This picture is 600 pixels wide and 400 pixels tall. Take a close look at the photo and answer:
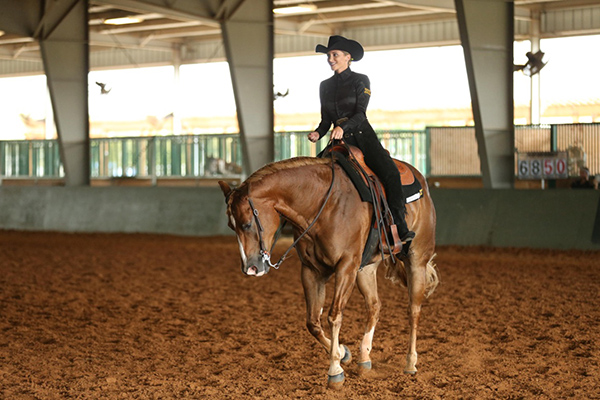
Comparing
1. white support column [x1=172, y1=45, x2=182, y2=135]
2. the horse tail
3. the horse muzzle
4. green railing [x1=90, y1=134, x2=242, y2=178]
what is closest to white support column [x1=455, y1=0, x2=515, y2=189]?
green railing [x1=90, y1=134, x2=242, y2=178]

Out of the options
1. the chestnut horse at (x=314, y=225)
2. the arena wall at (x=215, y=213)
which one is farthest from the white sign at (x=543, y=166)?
the chestnut horse at (x=314, y=225)

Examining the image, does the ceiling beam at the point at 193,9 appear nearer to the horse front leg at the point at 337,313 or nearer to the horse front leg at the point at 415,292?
the horse front leg at the point at 415,292

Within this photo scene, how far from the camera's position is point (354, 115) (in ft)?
18.6

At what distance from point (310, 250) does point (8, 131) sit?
3806 centimetres

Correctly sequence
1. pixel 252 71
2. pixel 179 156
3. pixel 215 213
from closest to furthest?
pixel 215 213 < pixel 252 71 < pixel 179 156

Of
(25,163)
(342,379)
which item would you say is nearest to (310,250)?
(342,379)

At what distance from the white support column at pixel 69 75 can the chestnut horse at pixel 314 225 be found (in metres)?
16.1

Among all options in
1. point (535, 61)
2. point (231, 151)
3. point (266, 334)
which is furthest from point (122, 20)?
point (266, 334)

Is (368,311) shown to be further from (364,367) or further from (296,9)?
(296,9)

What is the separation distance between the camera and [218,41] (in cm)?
3528

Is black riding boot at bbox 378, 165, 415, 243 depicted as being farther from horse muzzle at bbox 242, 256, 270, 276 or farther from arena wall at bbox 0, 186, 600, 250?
arena wall at bbox 0, 186, 600, 250

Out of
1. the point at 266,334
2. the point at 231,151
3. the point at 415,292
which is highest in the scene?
the point at 231,151

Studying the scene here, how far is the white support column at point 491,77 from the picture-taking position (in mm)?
15203

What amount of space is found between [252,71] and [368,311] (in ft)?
43.0
